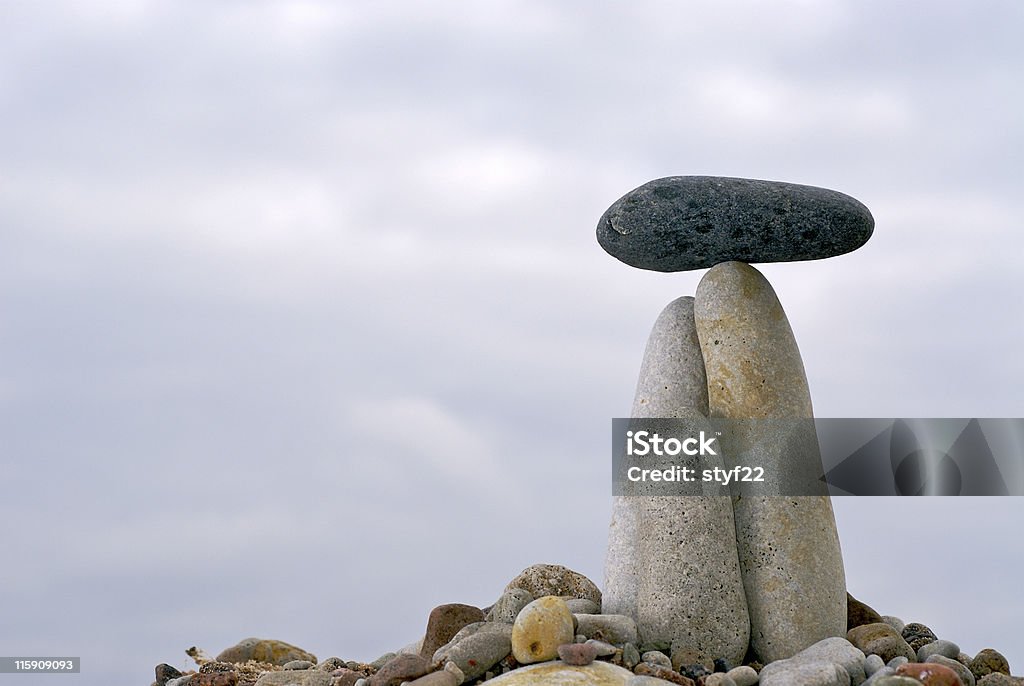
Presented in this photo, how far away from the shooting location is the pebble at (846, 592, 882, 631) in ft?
35.6

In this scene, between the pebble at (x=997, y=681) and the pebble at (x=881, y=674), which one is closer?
the pebble at (x=881, y=674)

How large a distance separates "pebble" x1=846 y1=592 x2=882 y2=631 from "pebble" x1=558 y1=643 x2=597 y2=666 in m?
3.62

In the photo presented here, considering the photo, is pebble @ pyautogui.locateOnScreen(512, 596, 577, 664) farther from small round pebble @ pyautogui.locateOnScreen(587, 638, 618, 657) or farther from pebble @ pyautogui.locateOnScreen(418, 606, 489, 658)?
pebble @ pyautogui.locateOnScreen(418, 606, 489, 658)

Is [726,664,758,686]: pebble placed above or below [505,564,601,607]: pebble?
below

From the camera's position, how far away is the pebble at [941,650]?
1011cm

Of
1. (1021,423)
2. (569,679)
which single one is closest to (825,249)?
(1021,423)

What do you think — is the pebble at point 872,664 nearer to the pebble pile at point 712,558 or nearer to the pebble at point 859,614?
the pebble pile at point 712,558

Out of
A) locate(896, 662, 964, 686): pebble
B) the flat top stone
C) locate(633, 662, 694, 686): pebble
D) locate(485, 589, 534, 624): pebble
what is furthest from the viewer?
the flat top stone

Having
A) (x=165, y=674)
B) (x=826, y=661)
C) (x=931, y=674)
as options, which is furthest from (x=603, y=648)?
(x=165, y=674)

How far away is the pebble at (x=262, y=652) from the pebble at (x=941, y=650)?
6073 mm

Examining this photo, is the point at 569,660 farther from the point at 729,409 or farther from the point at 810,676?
the point at 729,409

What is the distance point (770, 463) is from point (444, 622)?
3283 mm

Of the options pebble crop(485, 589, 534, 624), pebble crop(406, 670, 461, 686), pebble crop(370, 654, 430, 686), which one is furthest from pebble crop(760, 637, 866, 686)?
pebble crop(370, 654, 430, 686)

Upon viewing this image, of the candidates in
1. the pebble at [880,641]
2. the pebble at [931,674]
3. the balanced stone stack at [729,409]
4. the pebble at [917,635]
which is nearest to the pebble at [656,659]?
the balanced stone stack at [729,409]
